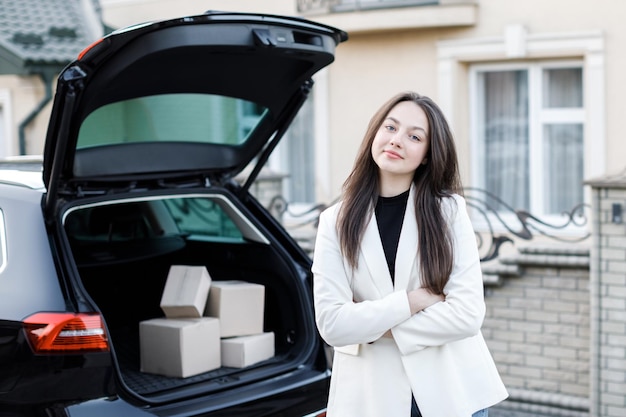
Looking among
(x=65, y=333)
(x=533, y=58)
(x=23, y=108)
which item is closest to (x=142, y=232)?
(x=65, y=333)

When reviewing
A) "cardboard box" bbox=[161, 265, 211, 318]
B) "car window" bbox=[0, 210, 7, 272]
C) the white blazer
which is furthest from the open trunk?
the white blazer

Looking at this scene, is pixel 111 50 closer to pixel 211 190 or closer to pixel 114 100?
pixel 114 100

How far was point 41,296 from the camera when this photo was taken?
3.33 metres

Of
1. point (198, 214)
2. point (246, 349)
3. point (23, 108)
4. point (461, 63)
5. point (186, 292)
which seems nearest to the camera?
point (246, 349)

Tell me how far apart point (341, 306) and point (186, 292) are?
1.68 meters

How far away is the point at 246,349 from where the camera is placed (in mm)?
4141

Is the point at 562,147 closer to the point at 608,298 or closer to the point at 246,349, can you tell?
the point at 608,298

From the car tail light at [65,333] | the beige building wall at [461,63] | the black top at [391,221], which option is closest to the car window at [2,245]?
the car tail light at [65,333]

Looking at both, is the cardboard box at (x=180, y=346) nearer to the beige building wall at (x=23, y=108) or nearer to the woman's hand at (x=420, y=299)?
the woman's hand at (x=420, y=299)

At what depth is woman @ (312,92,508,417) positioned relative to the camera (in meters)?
2.68

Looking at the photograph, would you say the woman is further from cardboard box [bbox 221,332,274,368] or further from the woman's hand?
cardboard box [bbox 221,332,274,368]

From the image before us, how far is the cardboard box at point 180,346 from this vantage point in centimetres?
403

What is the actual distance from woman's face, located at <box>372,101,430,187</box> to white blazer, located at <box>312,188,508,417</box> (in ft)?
0.36

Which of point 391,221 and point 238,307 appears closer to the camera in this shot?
point 391,221
